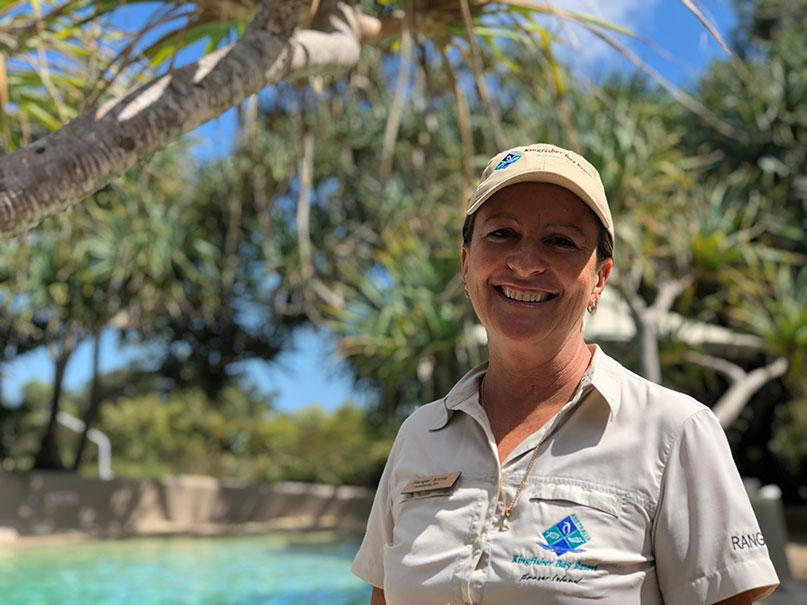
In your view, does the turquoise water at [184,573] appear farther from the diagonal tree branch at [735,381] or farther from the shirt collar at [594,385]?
the shirt collar at [594,385]

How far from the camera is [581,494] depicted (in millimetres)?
1363

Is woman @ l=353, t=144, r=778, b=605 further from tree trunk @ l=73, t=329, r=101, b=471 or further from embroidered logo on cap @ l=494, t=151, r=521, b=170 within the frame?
tree trunk @ l=73, t=329, r=101, b=471

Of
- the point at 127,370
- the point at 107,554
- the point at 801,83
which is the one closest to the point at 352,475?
the point at 127,370

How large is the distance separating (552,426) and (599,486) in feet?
0.44

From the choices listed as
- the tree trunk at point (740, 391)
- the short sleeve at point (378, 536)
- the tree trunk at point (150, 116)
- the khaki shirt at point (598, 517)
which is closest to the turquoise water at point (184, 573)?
the tree trunk at point (740, 391)

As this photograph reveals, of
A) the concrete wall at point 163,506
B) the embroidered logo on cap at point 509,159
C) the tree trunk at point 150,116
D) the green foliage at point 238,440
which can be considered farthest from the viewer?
the green foliage at point 238,440

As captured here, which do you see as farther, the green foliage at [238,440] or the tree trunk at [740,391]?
the green foliage at [238,440]

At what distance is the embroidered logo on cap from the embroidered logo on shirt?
59cm

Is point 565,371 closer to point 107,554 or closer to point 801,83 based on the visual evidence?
point 107,554

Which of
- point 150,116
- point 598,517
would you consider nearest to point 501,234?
point 598,517

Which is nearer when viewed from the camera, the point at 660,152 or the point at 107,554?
the point at 660,152

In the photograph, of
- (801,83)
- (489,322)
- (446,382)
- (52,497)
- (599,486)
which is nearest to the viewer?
(599,486)

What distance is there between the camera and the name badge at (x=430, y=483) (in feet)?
4.91

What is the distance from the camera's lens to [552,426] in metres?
1.46
